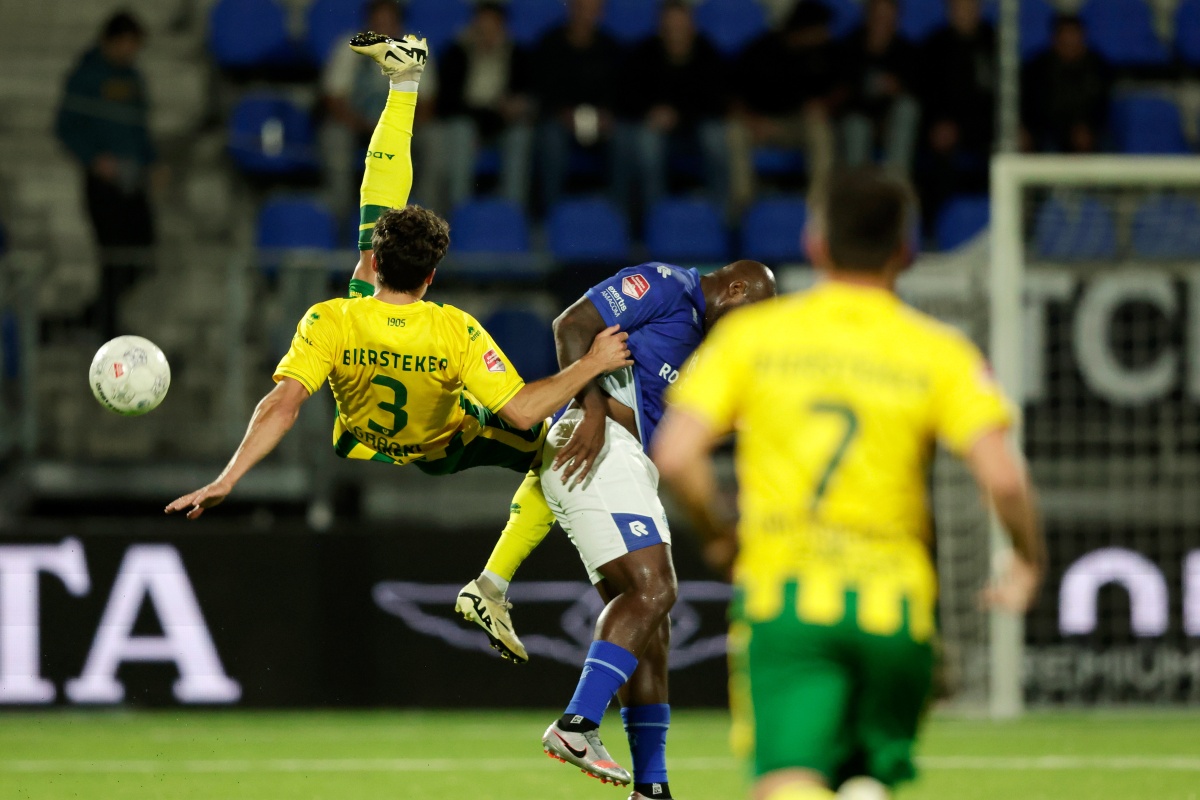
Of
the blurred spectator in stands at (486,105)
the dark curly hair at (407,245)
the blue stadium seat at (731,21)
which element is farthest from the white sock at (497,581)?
the blue stadium seat at (731,21)

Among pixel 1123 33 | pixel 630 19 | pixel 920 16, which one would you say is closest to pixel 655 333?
pixel 630 19

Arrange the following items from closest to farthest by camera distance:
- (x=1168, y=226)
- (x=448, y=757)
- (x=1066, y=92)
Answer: (x=448, y=757) < (x=1168, y=226) < (x=1066, y=92)

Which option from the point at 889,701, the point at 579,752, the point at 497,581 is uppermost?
the point at 889,701

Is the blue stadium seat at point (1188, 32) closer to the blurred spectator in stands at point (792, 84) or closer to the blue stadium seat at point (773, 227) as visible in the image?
the blurred spectator in stands at point (792, 84)

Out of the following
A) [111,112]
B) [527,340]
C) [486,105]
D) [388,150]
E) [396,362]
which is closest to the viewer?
[396,362]

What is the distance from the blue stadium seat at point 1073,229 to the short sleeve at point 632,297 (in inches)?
202

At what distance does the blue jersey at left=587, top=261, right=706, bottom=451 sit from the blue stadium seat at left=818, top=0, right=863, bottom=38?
23.9ft

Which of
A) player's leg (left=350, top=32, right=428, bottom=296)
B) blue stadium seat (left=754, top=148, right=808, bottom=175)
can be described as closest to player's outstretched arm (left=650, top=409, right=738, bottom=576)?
player's leg (left=350, top=32, right=428, bottom=296)

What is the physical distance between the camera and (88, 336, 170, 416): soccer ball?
6.14 metres

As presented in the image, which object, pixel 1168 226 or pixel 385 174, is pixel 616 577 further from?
pixel 1168 226

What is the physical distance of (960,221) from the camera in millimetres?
12594

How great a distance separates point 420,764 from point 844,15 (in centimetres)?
753

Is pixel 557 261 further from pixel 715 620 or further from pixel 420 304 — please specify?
pixel 420 304

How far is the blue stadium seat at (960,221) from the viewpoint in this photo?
12547mm
